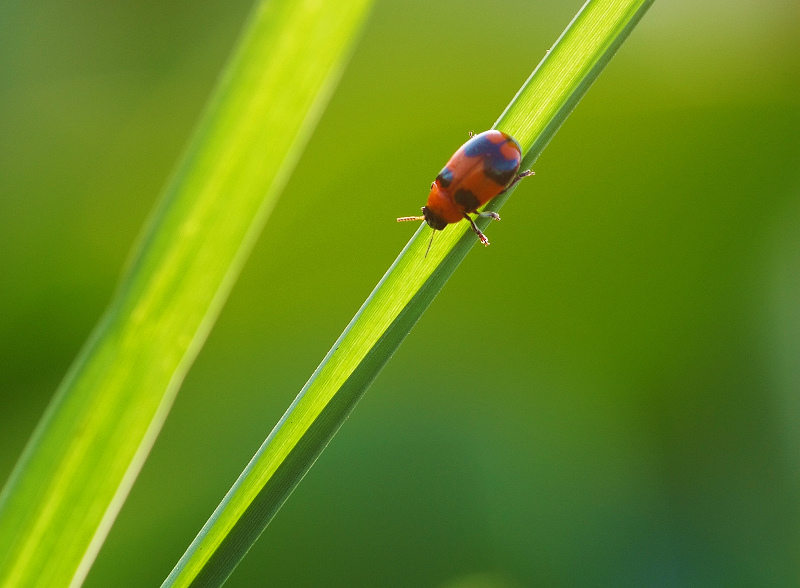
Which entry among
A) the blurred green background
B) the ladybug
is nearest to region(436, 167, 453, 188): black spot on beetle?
the ladybug

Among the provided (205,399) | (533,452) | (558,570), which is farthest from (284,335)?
(558,570)

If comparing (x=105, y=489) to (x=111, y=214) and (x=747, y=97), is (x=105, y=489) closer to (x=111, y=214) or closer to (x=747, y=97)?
(x=111, y=214)

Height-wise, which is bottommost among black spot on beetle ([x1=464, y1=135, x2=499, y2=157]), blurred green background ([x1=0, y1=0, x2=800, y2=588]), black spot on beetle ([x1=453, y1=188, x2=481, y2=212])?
blurred green background ([x1=0, y1=0, x2=800, y2=588])

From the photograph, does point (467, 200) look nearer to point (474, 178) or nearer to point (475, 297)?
point (474, 178)

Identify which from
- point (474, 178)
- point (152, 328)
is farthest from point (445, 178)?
point (152, 328)

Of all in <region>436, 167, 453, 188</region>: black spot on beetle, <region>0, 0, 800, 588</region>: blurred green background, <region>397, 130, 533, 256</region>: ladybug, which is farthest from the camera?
<region>0, 0, 800, 588</region>: blurred green background

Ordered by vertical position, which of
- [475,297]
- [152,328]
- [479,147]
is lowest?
[475,297]

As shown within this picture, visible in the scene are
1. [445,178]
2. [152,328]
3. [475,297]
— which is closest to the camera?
[152,328]

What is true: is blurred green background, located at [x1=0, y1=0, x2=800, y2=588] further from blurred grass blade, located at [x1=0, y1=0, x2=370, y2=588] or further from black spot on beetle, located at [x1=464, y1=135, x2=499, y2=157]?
blurred grass blade, located at [x1=0, y1=0, x2=370, y2=588]
